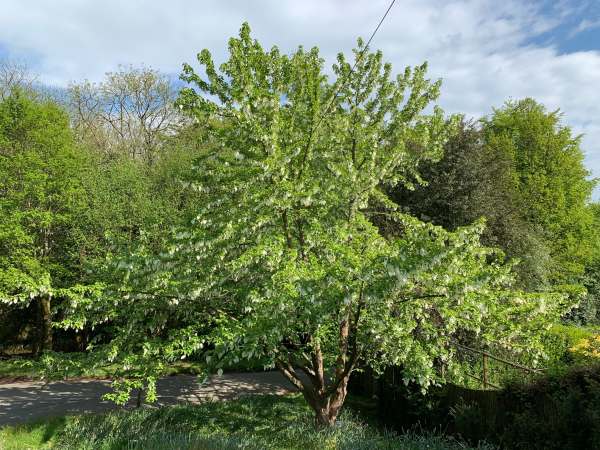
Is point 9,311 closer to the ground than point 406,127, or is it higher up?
closer to the ground

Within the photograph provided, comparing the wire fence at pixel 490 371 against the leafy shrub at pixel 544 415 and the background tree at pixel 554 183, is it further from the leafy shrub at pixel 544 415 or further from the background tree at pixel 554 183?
the background tree at pixel 554 183

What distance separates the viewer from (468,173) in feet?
48.8

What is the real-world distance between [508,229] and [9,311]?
19.7m

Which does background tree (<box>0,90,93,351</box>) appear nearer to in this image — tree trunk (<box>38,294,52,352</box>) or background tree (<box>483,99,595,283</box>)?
tree trunk (<box>38,294,52,352</box>)

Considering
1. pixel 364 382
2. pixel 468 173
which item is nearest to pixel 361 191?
pixel 364 382

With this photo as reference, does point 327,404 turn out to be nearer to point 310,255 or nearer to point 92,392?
point 310,255

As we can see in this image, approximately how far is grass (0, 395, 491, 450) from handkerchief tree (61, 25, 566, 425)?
0.93m

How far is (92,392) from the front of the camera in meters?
13.0

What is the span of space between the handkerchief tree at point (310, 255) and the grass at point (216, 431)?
3.05 ft

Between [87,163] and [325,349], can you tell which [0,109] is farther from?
[325,349]

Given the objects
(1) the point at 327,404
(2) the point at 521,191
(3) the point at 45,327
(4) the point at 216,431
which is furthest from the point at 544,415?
(2) the point at 521,191

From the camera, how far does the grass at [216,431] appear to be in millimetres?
5742

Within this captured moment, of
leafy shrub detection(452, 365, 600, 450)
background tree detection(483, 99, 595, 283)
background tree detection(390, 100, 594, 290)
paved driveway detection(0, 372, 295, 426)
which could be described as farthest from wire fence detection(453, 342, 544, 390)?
background tree detection(483, 99, 595, 283)

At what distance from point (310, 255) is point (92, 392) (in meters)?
9.95
